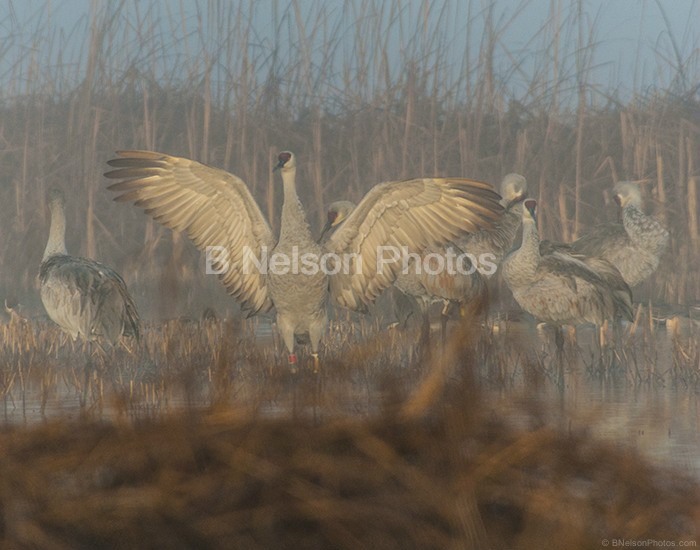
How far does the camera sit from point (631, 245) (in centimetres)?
973

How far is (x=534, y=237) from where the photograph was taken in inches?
307

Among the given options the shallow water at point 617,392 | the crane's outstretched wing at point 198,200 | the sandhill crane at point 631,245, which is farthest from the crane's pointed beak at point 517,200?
the crane's outstretched wing at point 198,200

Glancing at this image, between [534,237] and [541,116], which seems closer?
[534,237]

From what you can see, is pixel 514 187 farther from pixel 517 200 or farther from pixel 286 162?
pixel 286 162

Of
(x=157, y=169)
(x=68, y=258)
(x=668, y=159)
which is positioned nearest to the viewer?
(x=157, y=169)

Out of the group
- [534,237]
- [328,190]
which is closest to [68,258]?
[534,237]

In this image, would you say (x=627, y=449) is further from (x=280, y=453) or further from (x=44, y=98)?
(x=44, y=98)

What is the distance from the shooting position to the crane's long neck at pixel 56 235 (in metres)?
8.01

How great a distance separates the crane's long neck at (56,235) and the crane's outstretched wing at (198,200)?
1.22 metres

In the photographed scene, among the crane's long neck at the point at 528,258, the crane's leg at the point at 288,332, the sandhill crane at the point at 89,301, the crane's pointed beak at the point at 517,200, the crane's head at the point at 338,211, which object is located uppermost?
the crane's pointed beak at the point at 517,200

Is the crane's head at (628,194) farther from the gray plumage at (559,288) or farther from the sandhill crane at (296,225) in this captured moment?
the sandhill crane at (296,225)

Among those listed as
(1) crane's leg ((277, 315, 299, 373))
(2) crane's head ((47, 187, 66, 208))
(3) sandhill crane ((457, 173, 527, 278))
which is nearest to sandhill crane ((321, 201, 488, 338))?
(3) sandhill crane ((457, 173, 527, 278))

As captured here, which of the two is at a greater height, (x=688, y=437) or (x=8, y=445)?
(x=8, y=445)

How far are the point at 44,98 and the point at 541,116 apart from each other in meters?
4.78
